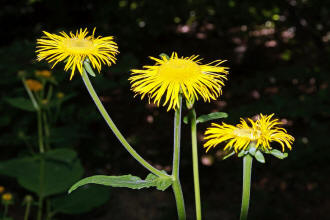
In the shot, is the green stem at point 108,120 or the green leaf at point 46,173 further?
the green leaf at point 46,173

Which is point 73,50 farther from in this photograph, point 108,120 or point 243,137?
point 243,137

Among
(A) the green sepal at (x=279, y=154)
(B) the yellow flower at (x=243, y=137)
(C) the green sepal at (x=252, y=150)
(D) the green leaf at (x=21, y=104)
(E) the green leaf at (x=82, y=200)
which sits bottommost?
(E) the green leaf at (x=82, y=200)

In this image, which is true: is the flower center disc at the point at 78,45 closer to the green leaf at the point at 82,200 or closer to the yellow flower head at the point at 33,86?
the yellow flower head at the point at 33,86

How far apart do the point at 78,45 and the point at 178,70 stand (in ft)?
0.96

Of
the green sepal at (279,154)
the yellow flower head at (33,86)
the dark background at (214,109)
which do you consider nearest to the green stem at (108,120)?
the green sepal at (279,154)

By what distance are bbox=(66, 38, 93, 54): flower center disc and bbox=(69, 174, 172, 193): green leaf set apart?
1.13 feet

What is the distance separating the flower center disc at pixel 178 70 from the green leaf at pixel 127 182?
279 mm

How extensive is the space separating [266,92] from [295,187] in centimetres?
104

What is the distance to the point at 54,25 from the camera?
5.70 m

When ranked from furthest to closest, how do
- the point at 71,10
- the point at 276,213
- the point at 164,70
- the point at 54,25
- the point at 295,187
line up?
the point at 71,10, the point at 54,25, the point at 295,187, the point at 276,213, the point at 164,70

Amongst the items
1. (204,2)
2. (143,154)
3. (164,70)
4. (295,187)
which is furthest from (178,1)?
(164,70)

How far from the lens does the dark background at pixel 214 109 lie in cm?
344

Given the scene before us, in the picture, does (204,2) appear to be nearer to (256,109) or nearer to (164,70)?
(256,109)

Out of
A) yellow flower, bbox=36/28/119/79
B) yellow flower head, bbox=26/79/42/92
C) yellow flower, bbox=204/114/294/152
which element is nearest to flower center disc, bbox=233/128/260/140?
yellow flower, bbox=204/114/294/152
